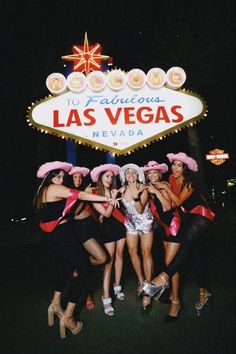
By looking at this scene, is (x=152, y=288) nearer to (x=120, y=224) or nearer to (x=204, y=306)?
(x=204, y=306)

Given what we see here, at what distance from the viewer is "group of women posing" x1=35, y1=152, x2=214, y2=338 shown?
397cm

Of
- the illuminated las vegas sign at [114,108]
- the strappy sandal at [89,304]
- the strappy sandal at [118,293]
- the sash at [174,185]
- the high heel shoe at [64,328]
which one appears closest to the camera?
the high heel shoe at [64,328]

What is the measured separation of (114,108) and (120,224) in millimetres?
2372

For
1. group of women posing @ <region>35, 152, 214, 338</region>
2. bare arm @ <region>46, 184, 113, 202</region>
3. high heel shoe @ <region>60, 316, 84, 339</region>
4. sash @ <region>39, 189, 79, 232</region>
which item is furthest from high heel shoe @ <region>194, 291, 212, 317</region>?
sash @ <region>39, 189, 79, 232</region>

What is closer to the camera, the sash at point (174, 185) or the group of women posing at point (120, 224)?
the group of women posing at point (120, 224)

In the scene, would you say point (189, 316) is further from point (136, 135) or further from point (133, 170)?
point (136, 135)

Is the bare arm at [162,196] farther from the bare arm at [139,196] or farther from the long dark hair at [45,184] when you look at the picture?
the long dark hair at [45,184]

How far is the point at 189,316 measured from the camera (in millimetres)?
4211

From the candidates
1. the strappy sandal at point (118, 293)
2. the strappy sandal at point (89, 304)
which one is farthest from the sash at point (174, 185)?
the strappy sandal at point (89, 304)

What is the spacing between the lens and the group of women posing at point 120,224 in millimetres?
3971

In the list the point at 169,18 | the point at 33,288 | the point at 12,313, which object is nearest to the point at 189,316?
the point at 12,313

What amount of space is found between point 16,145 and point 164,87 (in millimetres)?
20550

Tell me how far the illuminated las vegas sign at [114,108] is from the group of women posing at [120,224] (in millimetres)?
1512

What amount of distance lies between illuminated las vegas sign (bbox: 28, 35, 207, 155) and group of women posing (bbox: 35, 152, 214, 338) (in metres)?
1.51
